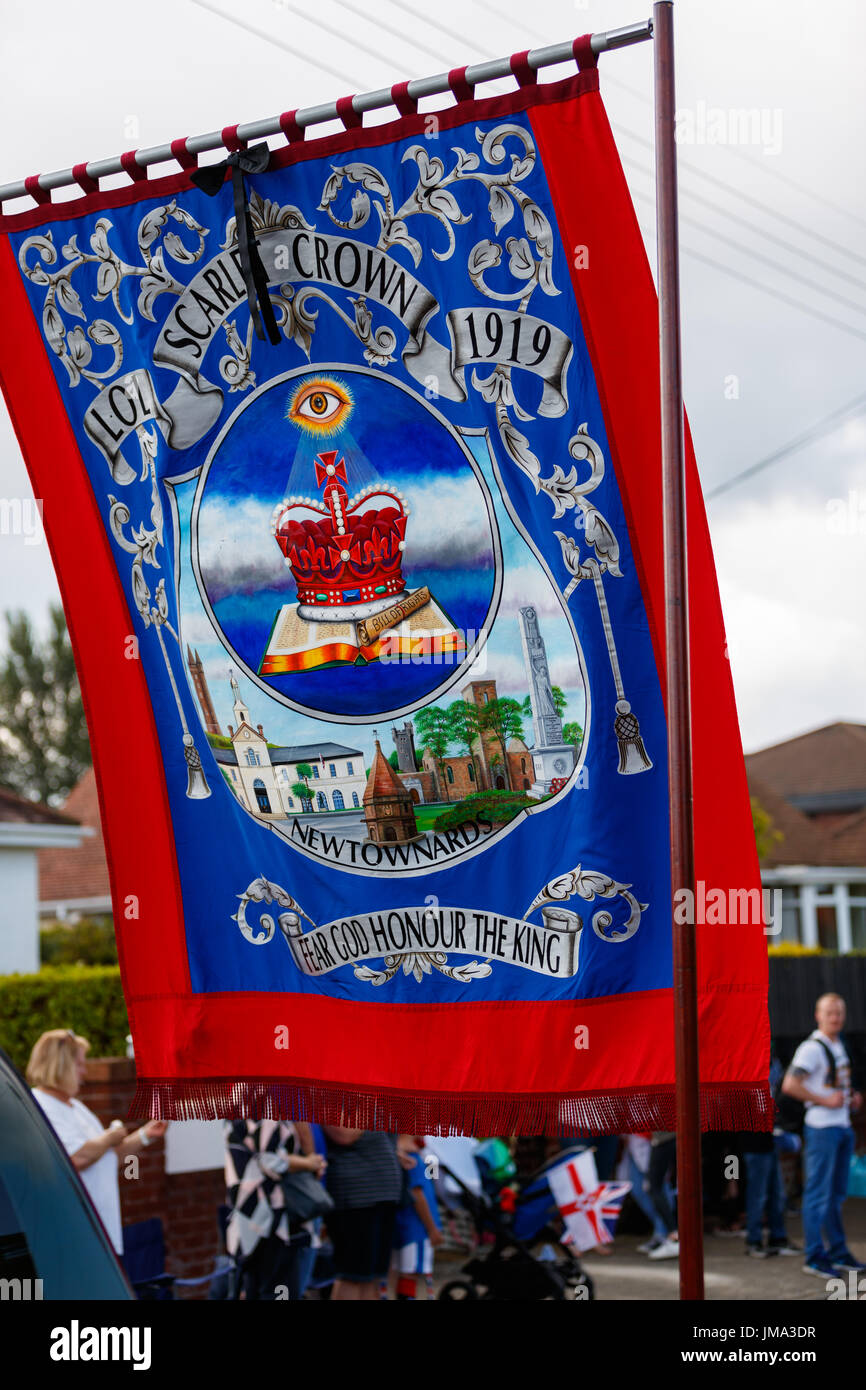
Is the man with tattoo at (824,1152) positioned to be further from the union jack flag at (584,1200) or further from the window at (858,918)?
the window at (858,918)

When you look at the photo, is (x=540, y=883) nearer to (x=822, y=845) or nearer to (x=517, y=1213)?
(x=517, y=1213)

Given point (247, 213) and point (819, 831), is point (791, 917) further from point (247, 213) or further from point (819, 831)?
point (247, 213)

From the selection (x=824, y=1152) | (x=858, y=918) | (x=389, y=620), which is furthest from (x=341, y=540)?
(x=858, y=918)

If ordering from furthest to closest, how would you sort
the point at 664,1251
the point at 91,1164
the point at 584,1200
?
1. the point at 664,1251
2. the point at 584,1200
3. the point at 91,1164

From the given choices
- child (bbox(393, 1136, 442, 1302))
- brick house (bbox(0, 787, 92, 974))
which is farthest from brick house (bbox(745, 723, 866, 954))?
child (bbox(393, 1136, 442, 1302))

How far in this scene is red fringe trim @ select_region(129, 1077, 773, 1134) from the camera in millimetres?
3172

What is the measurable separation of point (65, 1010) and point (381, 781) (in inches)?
279

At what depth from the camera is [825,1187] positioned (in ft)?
29.6

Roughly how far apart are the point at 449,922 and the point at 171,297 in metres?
1.82

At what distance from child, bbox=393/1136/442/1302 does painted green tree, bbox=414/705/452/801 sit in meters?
4.59

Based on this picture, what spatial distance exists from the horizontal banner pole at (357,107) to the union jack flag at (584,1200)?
6.04 m

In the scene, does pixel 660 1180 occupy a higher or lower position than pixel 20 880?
lower

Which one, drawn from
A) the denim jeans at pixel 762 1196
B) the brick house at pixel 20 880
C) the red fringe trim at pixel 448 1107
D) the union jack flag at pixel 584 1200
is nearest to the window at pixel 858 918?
the brick house at pixel 20 880
